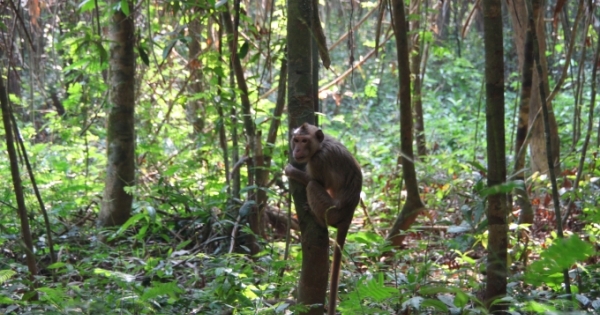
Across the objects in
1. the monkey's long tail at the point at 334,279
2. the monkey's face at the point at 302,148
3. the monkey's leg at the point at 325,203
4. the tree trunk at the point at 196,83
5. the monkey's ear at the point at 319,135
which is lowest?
the monkey's long tail at the point at 334,279

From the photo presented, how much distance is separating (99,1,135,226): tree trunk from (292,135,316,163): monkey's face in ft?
9.10

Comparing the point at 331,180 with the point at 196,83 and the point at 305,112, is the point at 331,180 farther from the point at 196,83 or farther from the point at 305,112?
the point at 196,83

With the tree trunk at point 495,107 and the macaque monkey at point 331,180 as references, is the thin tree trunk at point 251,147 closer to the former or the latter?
the macaque monkey at point 331,180

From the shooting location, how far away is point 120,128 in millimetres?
6633

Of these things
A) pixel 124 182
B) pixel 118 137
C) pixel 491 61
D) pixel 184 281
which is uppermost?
pixel 491 61

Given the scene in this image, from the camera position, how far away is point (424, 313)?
161 inches

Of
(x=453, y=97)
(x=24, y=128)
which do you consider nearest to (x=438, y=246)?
(x=24, y=128)

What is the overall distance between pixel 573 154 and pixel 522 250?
66.2 inches

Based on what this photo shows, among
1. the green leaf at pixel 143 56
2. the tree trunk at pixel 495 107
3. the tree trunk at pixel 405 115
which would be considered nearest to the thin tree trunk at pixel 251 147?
the green leaf at pixel 143 56

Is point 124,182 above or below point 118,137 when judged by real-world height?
below

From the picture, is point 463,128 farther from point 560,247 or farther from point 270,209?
point 560,247

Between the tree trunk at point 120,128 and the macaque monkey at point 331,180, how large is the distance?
263 centimetres

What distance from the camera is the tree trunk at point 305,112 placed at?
3404 millimetres

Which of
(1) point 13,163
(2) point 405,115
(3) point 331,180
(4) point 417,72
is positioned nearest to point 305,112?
(3) point 331,180
